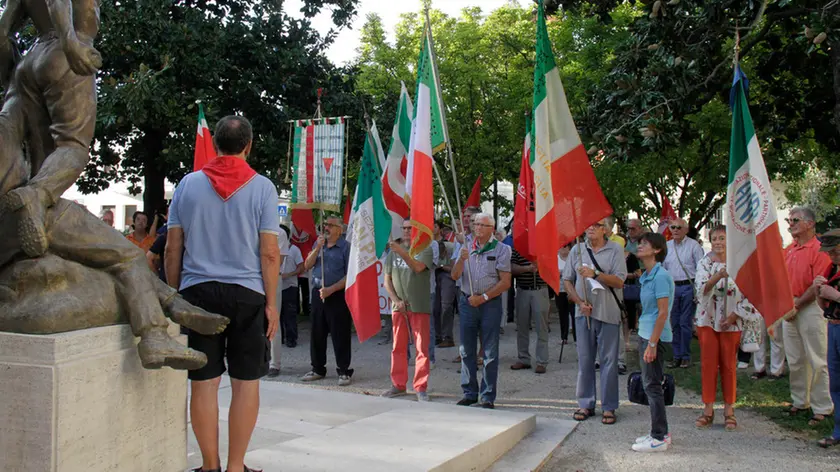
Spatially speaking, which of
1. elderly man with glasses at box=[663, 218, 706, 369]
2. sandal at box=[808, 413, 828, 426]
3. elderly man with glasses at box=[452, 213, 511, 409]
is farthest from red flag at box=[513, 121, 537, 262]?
sandal at box=[808, 413, 828, 426]

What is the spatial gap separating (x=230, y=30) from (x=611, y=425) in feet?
43.6

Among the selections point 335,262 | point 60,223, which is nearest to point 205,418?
point 60,223

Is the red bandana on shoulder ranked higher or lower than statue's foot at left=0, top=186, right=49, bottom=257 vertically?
higher

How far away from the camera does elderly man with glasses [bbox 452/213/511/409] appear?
24.4 ft

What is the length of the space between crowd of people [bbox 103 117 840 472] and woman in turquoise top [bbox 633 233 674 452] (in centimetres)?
1

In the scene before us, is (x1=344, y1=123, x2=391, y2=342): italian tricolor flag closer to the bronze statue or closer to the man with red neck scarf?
the man with red neck scarf

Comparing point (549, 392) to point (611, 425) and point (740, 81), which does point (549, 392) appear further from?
point (740, 81)

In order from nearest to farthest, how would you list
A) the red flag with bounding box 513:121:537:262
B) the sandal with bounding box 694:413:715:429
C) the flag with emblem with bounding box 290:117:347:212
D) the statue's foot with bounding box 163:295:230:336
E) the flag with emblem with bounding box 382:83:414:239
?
the statue's foot with bounding box 163:295:230:336 → the sandal with bounding box 694:413:715:429 → the flag with emblem with bounding box 382:83:414:239 → the flag with emblem with bounding box 290:117:347:212 → the red flag with bounding box 513:121:537:262

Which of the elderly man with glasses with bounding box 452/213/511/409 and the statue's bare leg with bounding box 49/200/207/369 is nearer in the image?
the statue's bare leg with bounding box 49/200/207/369

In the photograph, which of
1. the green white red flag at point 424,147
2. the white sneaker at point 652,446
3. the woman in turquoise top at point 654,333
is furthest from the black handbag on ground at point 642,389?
the green white red flag at point 424,147

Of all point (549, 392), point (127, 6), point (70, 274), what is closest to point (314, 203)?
point (549, 392)

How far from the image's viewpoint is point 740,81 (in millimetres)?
6625

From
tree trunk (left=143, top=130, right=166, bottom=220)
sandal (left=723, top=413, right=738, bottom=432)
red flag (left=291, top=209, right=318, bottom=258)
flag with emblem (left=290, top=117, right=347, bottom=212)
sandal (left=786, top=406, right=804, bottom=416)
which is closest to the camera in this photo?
sandal (left=723, top=413, right=738, bottom=432)

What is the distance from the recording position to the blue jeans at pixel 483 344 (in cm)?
741
